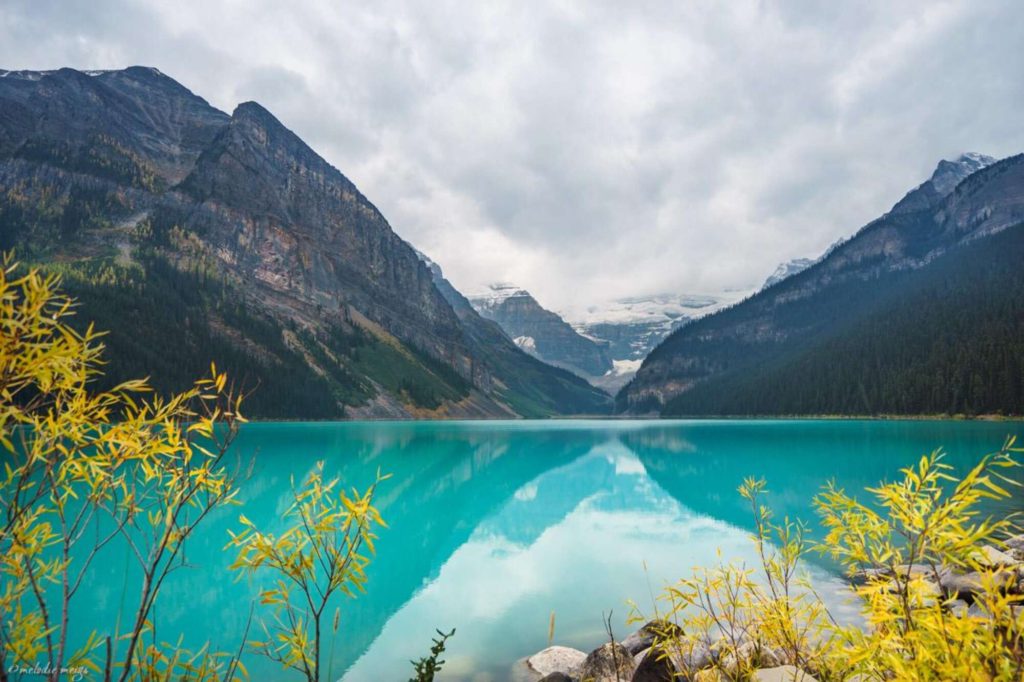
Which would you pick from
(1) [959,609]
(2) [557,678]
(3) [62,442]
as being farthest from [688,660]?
(3) [62,442]

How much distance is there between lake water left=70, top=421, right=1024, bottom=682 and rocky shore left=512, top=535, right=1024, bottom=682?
1250mm

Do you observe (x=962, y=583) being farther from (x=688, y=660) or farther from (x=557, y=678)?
(x=557, y=678)

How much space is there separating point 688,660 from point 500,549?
1579 centimetres

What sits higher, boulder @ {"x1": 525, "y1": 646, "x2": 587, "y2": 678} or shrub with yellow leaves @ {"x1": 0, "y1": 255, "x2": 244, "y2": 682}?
shrub with yellow leaves @ {"x1": 0, "y1": 255, "x2": 244, "y2": 682}

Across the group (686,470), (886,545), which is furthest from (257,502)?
(686,470)

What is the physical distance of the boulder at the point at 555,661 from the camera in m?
11.1

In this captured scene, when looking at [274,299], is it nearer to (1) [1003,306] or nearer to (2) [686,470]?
(2) [686,470]

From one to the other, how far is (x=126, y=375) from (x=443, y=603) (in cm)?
11447

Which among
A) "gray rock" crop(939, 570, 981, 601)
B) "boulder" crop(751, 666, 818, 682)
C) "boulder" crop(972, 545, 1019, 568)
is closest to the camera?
"boulder" crop(972, 545, 1019, 568)

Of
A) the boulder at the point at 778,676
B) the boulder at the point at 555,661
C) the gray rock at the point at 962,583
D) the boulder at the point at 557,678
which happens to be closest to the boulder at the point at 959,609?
the gray rock at the point at 962,583

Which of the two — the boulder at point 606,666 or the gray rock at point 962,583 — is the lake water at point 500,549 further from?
the gray rock at point 962,583

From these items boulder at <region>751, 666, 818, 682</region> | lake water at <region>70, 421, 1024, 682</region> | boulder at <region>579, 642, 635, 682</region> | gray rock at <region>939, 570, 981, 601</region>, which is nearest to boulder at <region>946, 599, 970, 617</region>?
gray rock at <region>939, 570, 981, 601</region>

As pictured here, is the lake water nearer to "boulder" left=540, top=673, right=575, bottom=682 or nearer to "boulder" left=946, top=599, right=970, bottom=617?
"boulder" left=540, top=673, right=575, bottom=682

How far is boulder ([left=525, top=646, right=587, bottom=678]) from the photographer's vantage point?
11117 mm
